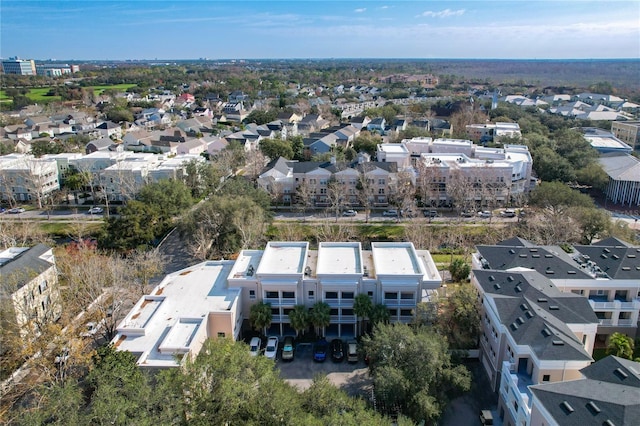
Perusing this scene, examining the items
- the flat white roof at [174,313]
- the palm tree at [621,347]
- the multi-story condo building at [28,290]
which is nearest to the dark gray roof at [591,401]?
the palm tree at [621,347]

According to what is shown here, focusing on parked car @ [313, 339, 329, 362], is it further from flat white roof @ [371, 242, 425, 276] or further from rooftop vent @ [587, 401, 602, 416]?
rooftop vent @ [587, 401, 602, 416]

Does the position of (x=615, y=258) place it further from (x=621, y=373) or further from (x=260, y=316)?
(x=260, y=316)

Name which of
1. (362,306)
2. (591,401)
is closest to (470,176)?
(362,306)

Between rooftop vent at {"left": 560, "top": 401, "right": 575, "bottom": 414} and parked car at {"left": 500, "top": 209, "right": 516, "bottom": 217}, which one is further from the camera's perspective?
parked car at {"left": 500, "top": 209, "right": 516, "bottom": 217}

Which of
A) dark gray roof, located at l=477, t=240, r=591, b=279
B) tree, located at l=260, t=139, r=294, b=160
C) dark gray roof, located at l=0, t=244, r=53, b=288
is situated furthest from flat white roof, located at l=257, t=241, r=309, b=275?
tree, located at l=260, t=139, r=294, b=160

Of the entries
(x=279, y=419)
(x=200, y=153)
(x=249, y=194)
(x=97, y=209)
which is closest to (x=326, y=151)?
(x=200, y=153)

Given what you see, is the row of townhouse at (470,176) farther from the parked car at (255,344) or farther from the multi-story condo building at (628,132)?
the multi-story condo building at (628,132)
